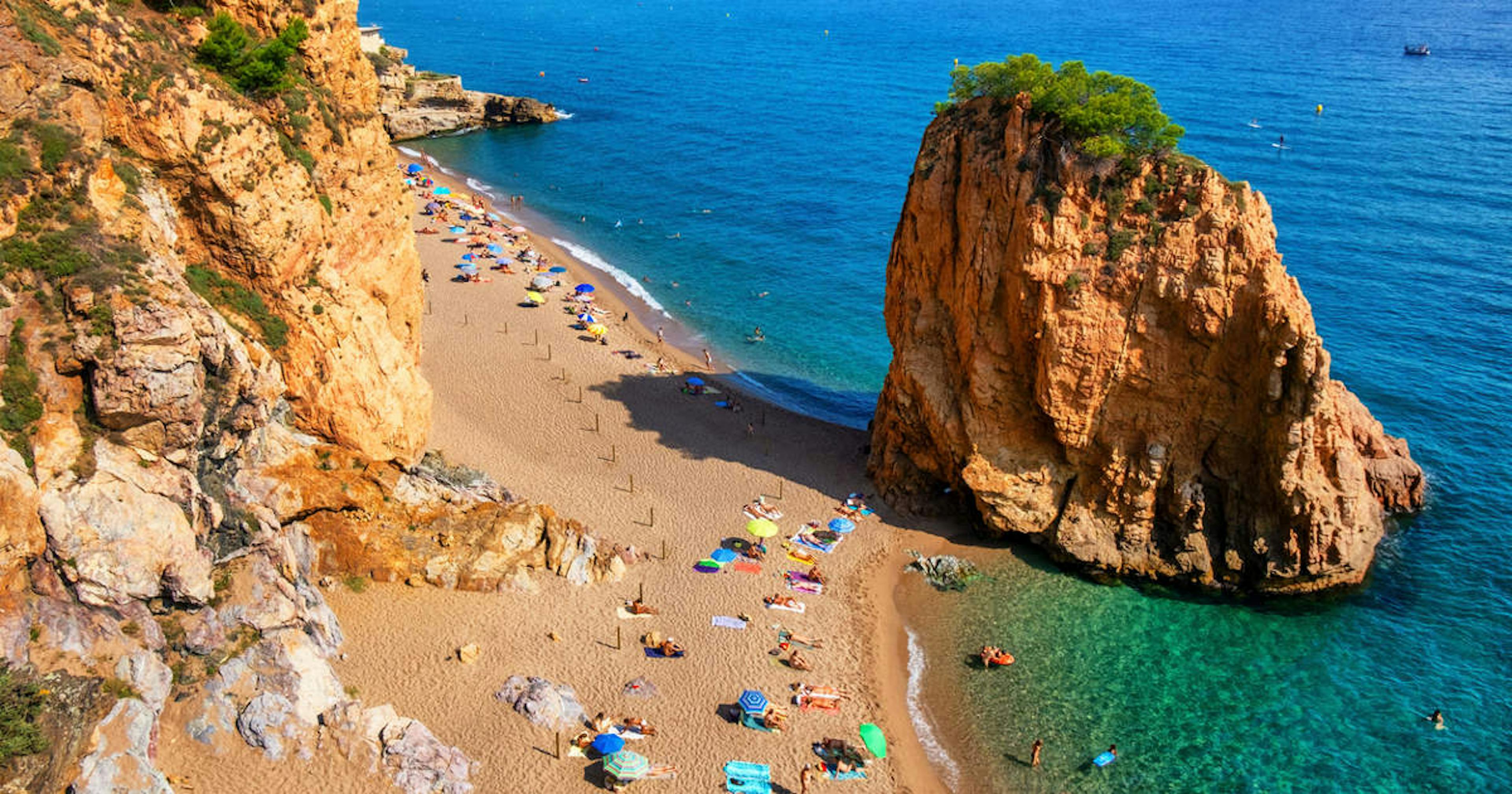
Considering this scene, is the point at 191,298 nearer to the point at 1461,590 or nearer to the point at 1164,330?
the point at 1164,330

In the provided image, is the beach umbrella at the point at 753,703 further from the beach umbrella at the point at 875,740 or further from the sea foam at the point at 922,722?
the sea foam at the point at 922,722

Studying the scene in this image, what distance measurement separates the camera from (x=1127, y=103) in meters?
31.2

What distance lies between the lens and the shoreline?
28953mm

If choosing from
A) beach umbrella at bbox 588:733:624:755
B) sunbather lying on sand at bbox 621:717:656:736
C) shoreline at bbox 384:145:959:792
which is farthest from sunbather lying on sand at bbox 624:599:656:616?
beach umbrella at bbox 588:733:624:755

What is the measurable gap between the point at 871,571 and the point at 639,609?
926 cm

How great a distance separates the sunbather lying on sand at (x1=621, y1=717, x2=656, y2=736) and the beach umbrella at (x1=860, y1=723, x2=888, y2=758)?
6302 millimetres

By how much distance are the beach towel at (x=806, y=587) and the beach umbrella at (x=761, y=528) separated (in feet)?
7.96

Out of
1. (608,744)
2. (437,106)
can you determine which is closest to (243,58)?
(608,744)

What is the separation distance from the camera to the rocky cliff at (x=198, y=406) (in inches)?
794

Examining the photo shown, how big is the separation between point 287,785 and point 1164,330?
29.7m

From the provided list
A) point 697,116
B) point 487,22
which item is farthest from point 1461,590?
point 487,22

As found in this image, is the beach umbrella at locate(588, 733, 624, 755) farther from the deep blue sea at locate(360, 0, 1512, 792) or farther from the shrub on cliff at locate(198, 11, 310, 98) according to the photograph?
the shrub on cliff at locate(198, 11, 310, 98)

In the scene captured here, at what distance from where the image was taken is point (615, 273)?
6944 cm

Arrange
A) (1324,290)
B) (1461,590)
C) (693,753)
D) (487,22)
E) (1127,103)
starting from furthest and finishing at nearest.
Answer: (487,22) < (1324,290) < (1461,590) < (1127,103) < (693,753)
